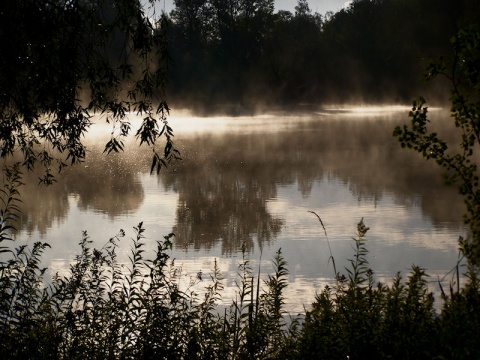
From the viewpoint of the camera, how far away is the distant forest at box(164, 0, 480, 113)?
191 feet

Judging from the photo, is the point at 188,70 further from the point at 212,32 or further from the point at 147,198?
the point at 147,198

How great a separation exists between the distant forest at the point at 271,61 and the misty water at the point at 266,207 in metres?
27.2

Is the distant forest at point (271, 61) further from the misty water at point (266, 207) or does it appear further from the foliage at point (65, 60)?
the foliage at point (65, 60)

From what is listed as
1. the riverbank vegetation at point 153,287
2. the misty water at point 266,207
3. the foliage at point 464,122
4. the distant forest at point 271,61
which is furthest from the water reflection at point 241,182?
the distant forest at point 271,61

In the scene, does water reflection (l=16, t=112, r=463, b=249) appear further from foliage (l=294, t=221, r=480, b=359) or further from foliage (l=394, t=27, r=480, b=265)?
foliage (l=294, t=221, r=480, b=359)

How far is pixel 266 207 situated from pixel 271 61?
140 feet

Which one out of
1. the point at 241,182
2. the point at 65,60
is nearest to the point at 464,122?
the point at 65,60

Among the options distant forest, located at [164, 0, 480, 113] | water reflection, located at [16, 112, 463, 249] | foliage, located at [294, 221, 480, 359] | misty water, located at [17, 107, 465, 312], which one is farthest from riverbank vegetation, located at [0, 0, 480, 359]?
distant forest, located at [164, 0, 480, 113]

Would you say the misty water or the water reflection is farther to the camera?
the water reflection

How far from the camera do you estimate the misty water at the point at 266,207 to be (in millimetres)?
10825

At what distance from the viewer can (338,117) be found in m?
48.7

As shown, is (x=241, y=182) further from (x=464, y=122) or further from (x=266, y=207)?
(x=464, y=122)

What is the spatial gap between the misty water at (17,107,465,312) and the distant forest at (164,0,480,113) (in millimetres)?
27241

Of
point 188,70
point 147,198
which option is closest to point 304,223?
point 147,198
